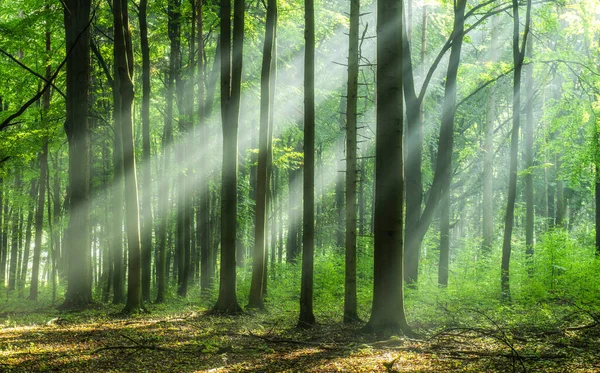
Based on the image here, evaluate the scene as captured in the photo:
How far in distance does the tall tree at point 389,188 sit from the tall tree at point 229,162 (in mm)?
4873

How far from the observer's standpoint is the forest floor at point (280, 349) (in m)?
6.34

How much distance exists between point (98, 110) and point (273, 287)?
10527 mm

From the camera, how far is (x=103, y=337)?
8.67 m

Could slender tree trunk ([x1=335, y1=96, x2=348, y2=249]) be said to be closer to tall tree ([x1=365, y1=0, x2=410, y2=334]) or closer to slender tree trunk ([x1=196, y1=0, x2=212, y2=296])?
slender tree trunk ([x1=196, y1=0, x2=212, y2=296])

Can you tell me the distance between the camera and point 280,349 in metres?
7.90

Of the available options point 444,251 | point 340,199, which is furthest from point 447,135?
point 340,199

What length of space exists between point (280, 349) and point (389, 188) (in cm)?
328

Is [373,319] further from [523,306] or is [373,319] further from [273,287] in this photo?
[273,287]

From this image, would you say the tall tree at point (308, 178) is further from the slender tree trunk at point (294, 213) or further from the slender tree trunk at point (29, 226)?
the slender tree trunk at point (294, 213)

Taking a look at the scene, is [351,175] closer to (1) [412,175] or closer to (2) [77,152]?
(1) [412,175]

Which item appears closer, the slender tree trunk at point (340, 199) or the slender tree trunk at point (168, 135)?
the slender tree trunk at point (168, 135)

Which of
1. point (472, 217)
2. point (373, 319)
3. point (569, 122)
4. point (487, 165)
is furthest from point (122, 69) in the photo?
point (472, 217)

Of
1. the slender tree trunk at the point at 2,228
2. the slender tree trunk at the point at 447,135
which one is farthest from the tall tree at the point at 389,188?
the slender tree trunk at the point at 2,228

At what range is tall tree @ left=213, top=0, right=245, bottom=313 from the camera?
493 inches
